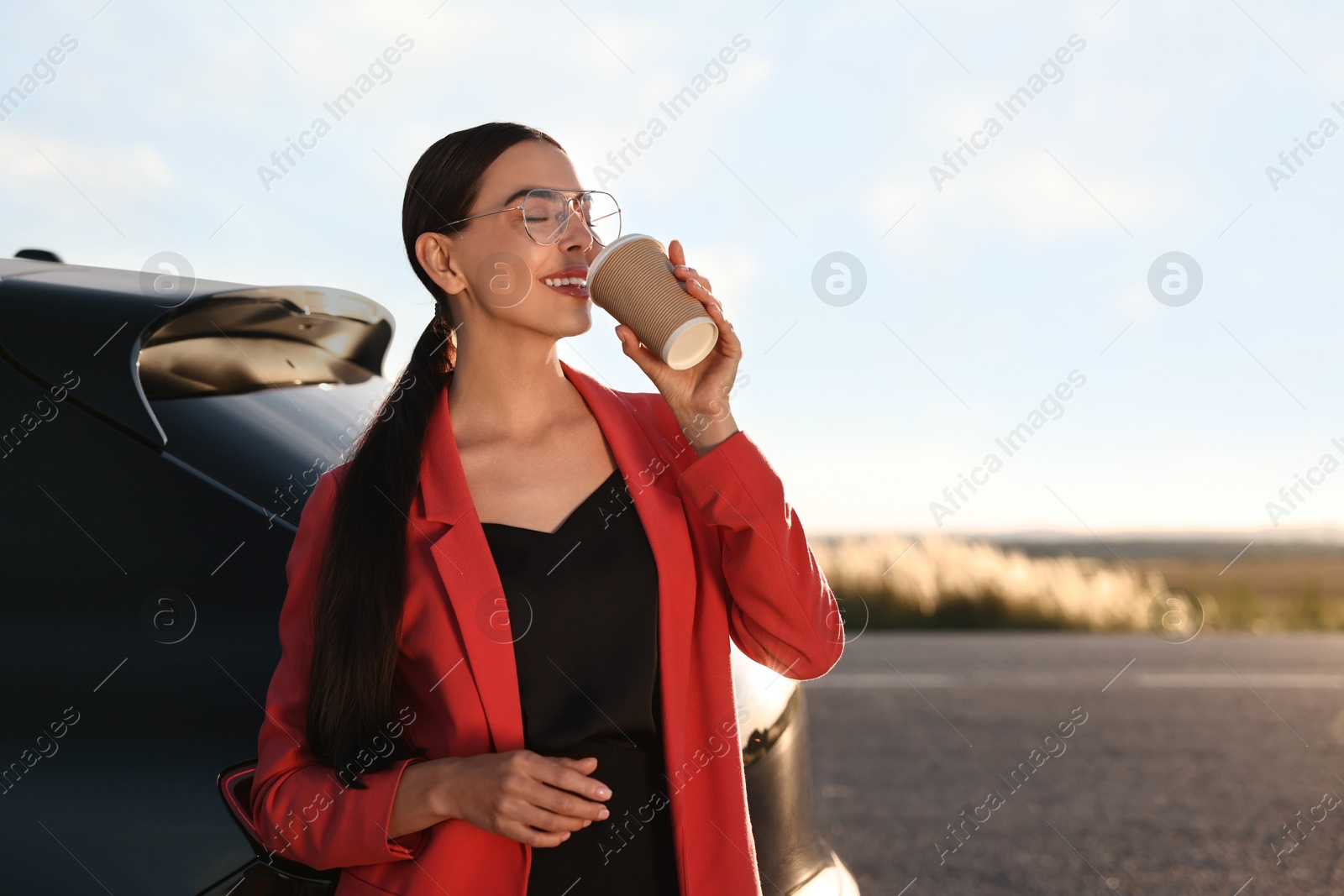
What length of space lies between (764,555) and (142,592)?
3.24 feet

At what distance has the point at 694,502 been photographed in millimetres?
1727

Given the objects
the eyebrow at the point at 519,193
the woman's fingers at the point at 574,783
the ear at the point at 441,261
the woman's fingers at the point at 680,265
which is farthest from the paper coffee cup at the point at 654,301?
the woman's fingers at the point at 574,783

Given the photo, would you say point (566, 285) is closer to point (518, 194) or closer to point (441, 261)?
point (518, 194)

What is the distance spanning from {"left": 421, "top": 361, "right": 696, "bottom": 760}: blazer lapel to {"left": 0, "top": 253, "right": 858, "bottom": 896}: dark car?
28 centimetres

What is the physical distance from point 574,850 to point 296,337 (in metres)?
1.26

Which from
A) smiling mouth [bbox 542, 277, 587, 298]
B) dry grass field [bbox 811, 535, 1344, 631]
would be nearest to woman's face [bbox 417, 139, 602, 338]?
smiling mouth [bbox 542, 277, 587, 298]

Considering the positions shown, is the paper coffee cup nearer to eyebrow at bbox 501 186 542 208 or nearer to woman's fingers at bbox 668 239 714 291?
woman's fingers at bbox 668 239 714 291

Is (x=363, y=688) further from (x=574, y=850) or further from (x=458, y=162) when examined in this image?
(x=458, y=162)

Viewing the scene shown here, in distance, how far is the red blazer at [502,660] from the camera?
64.2 inches

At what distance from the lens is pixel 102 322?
187cm

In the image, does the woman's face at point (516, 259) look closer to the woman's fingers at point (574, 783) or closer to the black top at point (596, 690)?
the black top at point (596, 690)

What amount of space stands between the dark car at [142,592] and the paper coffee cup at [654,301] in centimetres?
69

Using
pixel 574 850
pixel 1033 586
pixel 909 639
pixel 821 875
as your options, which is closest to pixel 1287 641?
pixel 1033 586

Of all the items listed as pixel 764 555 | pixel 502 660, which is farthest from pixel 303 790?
pixel 764 555
